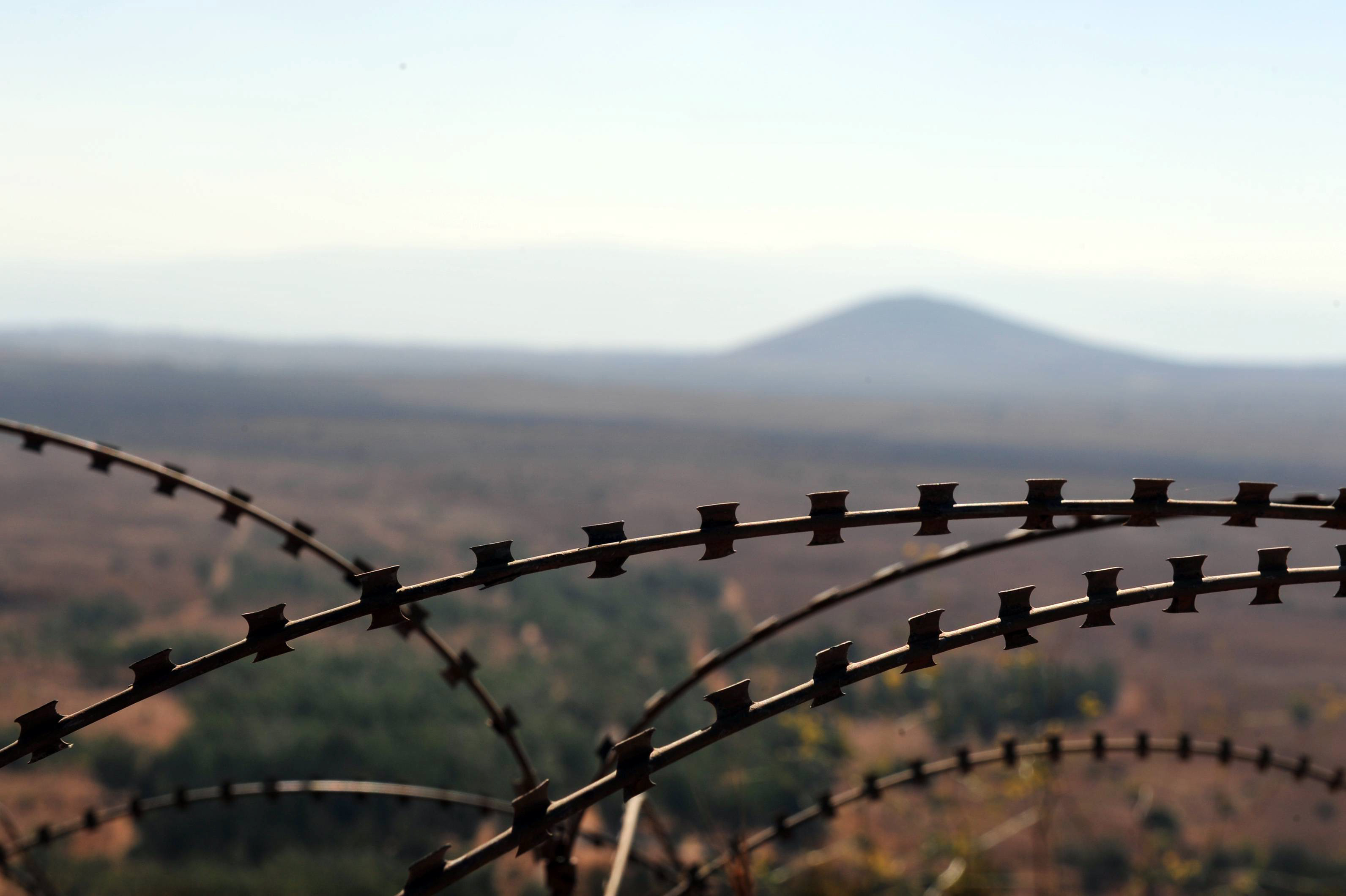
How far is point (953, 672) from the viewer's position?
47.6 meters

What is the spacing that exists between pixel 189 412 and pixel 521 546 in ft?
390

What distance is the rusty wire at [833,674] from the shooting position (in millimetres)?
3561

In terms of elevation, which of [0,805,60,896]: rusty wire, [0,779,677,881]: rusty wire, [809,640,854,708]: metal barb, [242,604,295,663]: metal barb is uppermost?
[242,604,295,663]: metal barb

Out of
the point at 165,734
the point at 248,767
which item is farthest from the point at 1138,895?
the point at 165,734

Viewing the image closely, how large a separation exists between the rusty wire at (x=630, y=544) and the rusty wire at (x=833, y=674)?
0.23 metres

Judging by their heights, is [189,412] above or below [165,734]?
above

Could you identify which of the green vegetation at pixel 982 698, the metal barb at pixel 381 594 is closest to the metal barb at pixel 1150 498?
the metal barb at pixel 381 594

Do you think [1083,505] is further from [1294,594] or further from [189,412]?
[189,412]

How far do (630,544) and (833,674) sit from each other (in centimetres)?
82

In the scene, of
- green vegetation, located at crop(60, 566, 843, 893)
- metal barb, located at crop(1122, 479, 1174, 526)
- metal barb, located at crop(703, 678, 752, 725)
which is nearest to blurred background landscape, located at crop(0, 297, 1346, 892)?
green vegetation, located at crop(60, 566, 843, 893)

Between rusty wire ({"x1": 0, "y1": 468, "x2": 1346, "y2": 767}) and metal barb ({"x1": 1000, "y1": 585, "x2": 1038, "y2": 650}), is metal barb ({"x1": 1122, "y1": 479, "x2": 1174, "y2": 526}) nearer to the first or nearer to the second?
rusty wire ({"x1": 0, "y1": 468, "x2": 1346, "y2": 767})

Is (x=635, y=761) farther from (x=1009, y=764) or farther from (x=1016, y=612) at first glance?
(x=1009, y=764)

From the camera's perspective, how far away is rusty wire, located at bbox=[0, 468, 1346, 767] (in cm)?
337

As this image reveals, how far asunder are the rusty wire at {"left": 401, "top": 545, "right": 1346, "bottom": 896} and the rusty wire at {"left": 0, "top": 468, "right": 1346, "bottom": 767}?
0.23 metres
